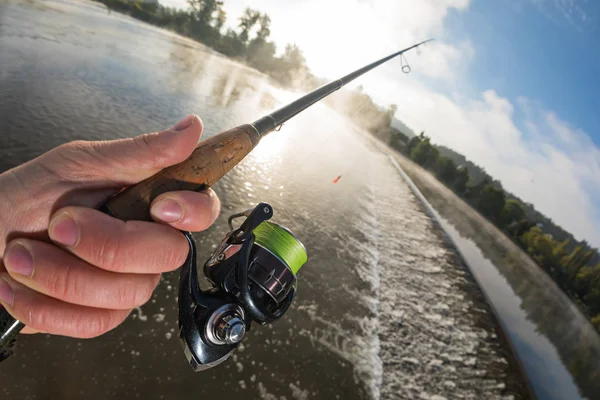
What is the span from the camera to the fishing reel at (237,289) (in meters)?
1.52

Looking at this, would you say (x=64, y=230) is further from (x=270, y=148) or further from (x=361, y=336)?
(x=270, y=148)

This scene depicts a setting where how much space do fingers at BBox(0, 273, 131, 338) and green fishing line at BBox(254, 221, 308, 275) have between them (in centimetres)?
89

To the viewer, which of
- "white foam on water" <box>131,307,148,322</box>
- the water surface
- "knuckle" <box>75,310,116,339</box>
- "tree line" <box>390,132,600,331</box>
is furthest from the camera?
"tree line" <box>390,132,600,331</box>

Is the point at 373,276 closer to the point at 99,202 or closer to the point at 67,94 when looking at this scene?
the point at 99,202

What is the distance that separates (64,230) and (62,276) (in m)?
0.20

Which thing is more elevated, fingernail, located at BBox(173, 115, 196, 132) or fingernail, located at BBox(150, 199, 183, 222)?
fingernail, located at BBox(173, 115, 196, 132)

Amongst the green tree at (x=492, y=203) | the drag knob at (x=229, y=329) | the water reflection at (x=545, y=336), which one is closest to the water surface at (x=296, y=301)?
the water reflection at (x=545, y=336)

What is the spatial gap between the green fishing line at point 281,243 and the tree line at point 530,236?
78.0 feet

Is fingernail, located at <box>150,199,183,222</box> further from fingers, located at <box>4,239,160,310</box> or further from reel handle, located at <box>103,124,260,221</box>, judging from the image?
fingers, located at <box>4,239,160,310</box>

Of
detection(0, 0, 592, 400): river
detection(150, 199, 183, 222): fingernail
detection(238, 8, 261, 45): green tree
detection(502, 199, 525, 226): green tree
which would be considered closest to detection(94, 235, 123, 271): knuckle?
detection(150, 199, 183, 222): fingernail

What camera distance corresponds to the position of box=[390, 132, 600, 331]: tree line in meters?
22.6

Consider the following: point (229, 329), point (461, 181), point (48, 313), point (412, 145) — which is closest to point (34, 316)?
point (48, 313)

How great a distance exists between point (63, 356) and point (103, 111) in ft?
25.3

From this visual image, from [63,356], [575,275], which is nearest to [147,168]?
[63,356]
